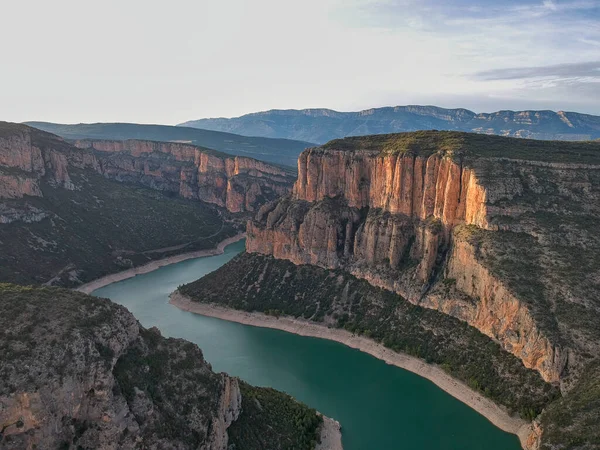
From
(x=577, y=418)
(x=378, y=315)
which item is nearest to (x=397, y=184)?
(x=378, y=315)

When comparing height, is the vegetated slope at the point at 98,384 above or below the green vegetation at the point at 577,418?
above

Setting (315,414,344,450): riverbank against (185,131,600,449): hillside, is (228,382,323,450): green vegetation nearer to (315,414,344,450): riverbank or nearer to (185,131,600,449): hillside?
(315,414,344,450): riverbank

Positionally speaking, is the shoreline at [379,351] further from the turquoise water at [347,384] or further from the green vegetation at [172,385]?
the green vegetation at [172,385]

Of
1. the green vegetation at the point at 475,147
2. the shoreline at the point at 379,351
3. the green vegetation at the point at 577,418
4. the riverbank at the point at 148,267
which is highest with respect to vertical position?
the green vegetation at the point at 475,147

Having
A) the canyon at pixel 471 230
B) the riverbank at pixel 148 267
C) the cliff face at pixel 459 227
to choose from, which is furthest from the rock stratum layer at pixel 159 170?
the cliff face at pixel 459 227

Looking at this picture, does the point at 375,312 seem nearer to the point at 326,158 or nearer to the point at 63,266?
the point at 326,158

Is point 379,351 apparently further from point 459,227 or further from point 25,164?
point 25,164
